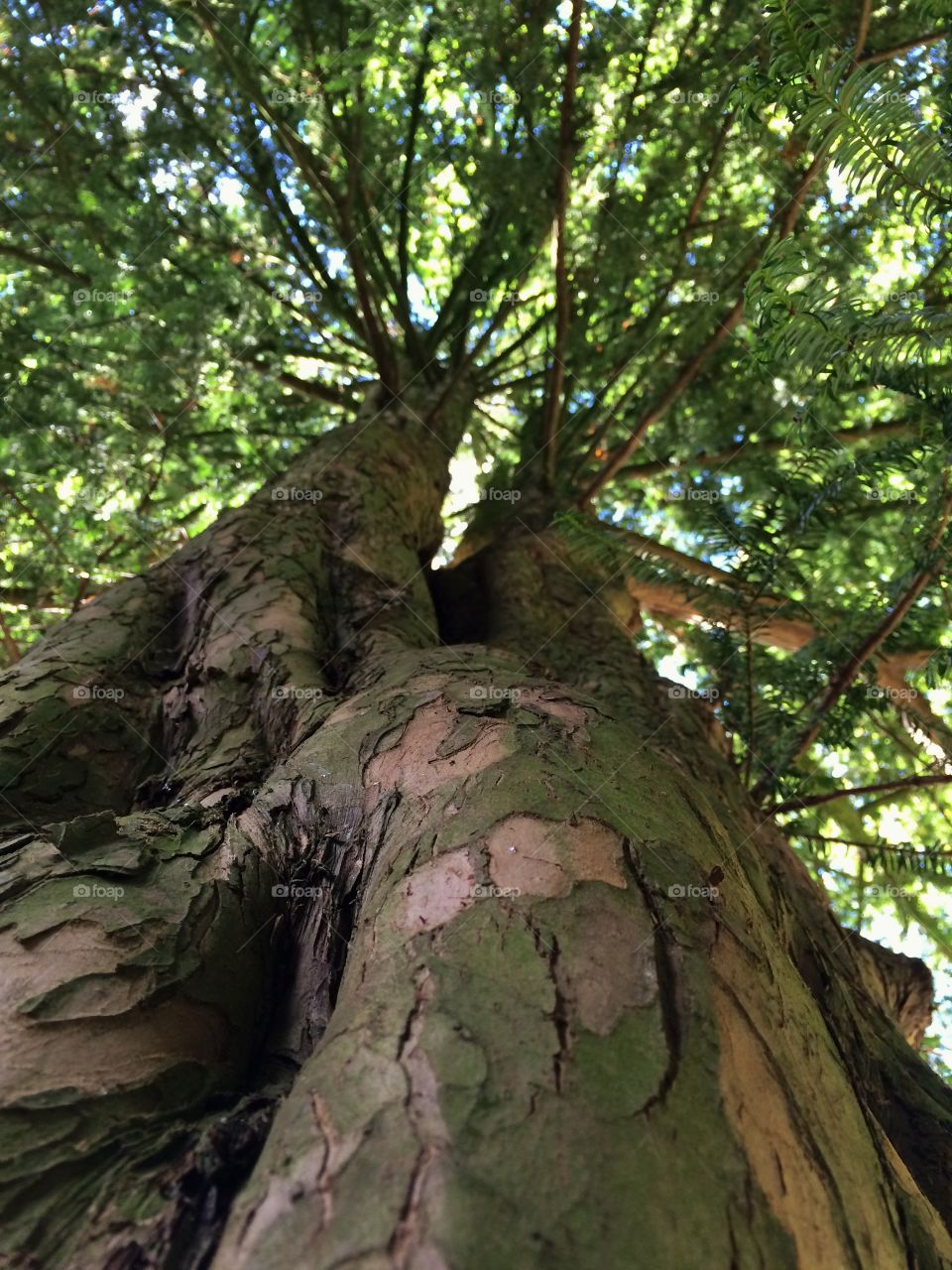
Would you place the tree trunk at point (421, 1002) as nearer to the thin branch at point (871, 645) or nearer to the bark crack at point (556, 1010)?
the bark crack at point (556, 1010)

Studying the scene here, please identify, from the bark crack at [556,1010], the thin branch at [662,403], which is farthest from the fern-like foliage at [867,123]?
the thin branch at [662,403]

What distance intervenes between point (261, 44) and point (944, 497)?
13.5 ft

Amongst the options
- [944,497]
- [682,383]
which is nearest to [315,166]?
[682,383]

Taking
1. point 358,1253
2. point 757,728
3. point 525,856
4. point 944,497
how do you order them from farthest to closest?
point 757,728, point 944,497, point 525,856, point 358,1253

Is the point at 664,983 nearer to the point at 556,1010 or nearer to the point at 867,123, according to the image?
the point at 556,1010

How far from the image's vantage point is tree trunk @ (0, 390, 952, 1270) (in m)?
0.84

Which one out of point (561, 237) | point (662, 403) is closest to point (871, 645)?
point (561, 237)

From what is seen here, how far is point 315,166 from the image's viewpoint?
4.57 metres

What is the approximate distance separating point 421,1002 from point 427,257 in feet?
20.1

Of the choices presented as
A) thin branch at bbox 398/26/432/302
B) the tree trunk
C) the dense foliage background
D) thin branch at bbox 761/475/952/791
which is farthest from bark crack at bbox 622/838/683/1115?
thin branch at bbox 398/26/432/302

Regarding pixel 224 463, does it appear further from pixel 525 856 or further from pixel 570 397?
pixel 525 856

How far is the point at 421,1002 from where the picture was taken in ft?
3.34

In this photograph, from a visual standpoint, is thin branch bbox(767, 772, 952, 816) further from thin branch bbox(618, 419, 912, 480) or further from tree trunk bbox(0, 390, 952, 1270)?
thin branch bbox(618, 419, 912, 480)

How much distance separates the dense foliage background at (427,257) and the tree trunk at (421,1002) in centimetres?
145
